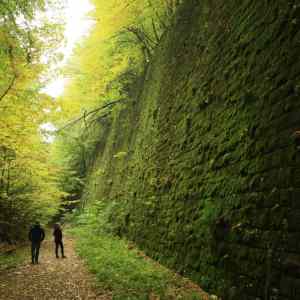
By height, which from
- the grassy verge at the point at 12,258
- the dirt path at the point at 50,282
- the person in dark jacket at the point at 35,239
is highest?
the person in dark jacket at the point at 35,239

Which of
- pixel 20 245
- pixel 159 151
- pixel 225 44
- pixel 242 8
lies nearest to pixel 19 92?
pixel 159 151

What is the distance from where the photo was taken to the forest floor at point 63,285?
17.1ft

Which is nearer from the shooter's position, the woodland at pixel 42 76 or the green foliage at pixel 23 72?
the green foliage at pixel 23 72

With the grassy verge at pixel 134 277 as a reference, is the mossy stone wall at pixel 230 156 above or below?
above

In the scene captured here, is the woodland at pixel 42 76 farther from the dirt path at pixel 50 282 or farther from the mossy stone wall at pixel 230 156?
the mossy stone wall at pixel 230 156

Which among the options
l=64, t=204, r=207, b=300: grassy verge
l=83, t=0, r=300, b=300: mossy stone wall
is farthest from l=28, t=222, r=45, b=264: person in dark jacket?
l=83, t=0, r=300, b=300: mossy stone wall

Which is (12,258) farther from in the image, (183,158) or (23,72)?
(183,158)

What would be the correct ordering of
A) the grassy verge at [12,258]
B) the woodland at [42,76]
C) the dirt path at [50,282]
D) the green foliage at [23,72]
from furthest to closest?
the grassy verge at [12,258] → the woodland at [42,76] → the green foliage at [23,72] → the dirt path at [50,282]

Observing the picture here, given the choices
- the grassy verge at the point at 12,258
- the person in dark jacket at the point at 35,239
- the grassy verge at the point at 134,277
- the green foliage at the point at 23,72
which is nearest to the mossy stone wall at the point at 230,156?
the grassy verge at the point at 134,277

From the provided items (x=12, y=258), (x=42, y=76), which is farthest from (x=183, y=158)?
(x=12, y=258)

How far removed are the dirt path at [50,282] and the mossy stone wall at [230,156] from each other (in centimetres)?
206

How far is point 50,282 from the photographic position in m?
6.51

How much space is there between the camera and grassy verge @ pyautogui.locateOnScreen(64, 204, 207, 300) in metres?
5.08

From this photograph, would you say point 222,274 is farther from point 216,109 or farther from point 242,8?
point 242,8
